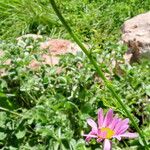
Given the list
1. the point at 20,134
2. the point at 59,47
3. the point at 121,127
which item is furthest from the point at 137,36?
the point at 121,127

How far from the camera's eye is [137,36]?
392 cm

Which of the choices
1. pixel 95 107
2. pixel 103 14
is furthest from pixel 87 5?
pixel 95 107

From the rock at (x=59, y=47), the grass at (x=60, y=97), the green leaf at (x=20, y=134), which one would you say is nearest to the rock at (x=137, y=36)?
the rock at (x=59, y=47)

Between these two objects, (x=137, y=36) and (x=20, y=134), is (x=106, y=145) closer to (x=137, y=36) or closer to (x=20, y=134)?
(x=20, y=134)

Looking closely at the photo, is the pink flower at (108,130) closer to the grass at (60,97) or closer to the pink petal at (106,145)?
the pink petal at (106,145)

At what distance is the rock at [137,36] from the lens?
377cm

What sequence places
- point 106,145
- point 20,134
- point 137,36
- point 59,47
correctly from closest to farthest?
point 106,145 → point 20,134 → point 59,47 → point 137,36

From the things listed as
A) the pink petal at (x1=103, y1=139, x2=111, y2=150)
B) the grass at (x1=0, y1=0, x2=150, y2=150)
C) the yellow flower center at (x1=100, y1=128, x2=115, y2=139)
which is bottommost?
the grass at (x1=0, y1=0, x2=150, y2=150)

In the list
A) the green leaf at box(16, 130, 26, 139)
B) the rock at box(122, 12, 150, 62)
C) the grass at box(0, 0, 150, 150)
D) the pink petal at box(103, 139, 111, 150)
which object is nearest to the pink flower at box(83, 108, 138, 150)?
the pink petal at box(103, 139, 111, 150)

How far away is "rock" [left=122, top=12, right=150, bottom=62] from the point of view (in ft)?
12.4

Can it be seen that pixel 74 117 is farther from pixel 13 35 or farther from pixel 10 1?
pixel 10 1

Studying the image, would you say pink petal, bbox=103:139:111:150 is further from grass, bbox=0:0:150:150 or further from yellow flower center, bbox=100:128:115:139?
grass, bbox=0:0:150:150

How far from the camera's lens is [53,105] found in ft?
8.98

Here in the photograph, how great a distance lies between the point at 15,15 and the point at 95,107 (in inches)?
113
